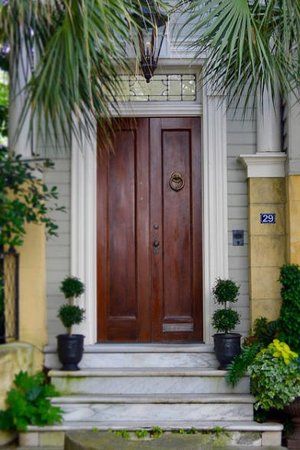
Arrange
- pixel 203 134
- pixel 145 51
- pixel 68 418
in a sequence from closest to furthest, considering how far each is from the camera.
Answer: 1. pixel 68 418
2. pixel 145 51
3. pixel 203 134

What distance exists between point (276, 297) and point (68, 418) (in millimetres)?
2211

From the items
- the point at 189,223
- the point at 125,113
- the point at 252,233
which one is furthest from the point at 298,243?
the point at 125,113

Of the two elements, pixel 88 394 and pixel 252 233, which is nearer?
pixel 88 394

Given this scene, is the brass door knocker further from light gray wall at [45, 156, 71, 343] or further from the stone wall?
light gray wall at [45, 156, 71, 343]

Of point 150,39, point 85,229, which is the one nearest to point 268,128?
point 150,39

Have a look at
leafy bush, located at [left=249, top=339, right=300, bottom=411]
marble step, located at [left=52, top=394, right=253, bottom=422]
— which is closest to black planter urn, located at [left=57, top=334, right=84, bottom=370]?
marble step, located at [left=52, top=394, right=253, bottom=422]

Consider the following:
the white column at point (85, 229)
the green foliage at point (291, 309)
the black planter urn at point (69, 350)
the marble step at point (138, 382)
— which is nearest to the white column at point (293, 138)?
the green foliage at point (291, 309)

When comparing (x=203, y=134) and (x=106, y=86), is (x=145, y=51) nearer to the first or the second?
(x=203, y=134)

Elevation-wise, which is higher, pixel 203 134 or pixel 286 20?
pixel 286 20

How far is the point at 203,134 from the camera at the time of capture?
648 cm

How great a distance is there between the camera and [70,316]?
231 inches

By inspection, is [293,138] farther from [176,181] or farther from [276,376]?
[276,376]

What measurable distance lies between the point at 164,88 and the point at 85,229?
1.63m

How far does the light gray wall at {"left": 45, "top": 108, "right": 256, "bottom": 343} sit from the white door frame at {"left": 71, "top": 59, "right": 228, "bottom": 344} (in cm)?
8
